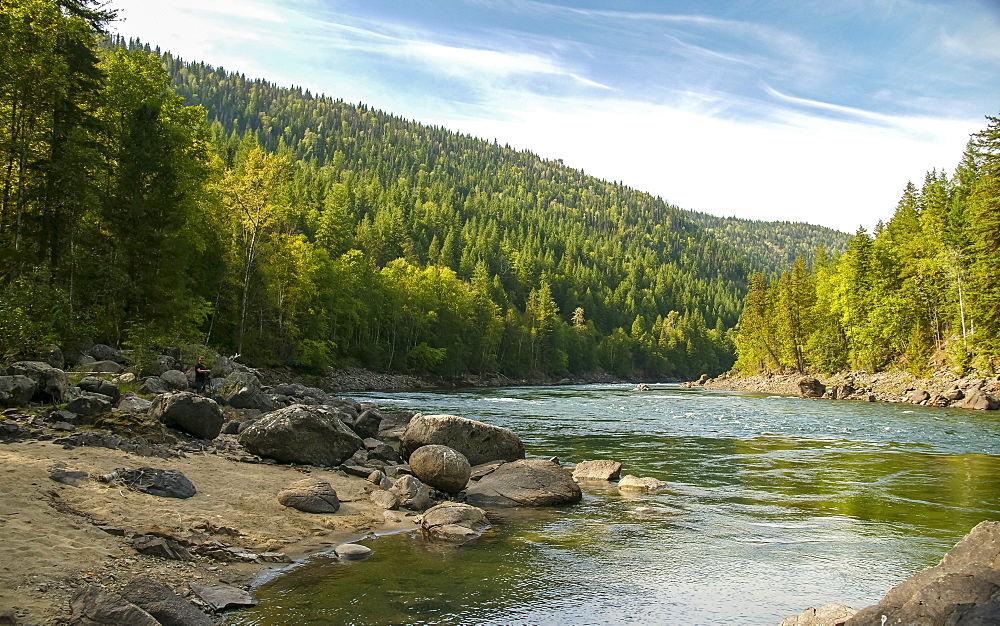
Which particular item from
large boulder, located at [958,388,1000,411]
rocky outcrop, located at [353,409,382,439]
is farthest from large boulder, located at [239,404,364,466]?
large boulder, located at [958,388,1000,411]

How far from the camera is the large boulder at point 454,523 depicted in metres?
11.2

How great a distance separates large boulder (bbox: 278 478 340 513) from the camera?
11761mm

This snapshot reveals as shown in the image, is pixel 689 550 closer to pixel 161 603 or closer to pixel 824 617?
pixel 824 617

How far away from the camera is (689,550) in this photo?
10.8 metres

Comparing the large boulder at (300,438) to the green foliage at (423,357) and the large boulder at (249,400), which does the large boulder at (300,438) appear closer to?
the large boulder at (249,400)

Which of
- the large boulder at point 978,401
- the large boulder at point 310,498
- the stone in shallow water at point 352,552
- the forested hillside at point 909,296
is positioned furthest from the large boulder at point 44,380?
the forested hillside at point 909,296

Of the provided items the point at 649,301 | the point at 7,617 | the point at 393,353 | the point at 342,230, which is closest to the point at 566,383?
the point at 393,353

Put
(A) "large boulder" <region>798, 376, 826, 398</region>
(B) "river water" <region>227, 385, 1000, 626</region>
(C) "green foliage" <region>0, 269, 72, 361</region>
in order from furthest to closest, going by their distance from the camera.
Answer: (A) "large boulder" <region>798, 376, 826, 398</region> → (C) "green foliage" <region>0, 269, 72, 361</region> → (B) "river water" <region>227, 385, 1000, 626</region>

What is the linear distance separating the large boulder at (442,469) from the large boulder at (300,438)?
2.25 m

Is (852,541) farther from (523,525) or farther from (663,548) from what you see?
(523,525)

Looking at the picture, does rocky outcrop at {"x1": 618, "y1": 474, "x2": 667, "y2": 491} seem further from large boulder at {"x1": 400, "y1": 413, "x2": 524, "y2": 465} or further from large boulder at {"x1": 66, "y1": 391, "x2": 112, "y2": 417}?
large boulder at {"x1": 66, "y1": 391, "x2": 112, "y2": 417}

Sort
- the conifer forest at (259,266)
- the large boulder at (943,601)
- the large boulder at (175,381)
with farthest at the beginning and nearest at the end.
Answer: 1. the conifer forest at (259,266)
2. the large boulder at (175,381)
3. the large boulder at (943,601)

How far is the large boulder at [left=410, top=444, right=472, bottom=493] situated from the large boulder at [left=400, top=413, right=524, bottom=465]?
2617mm

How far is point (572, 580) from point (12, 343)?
1574 centimetres
